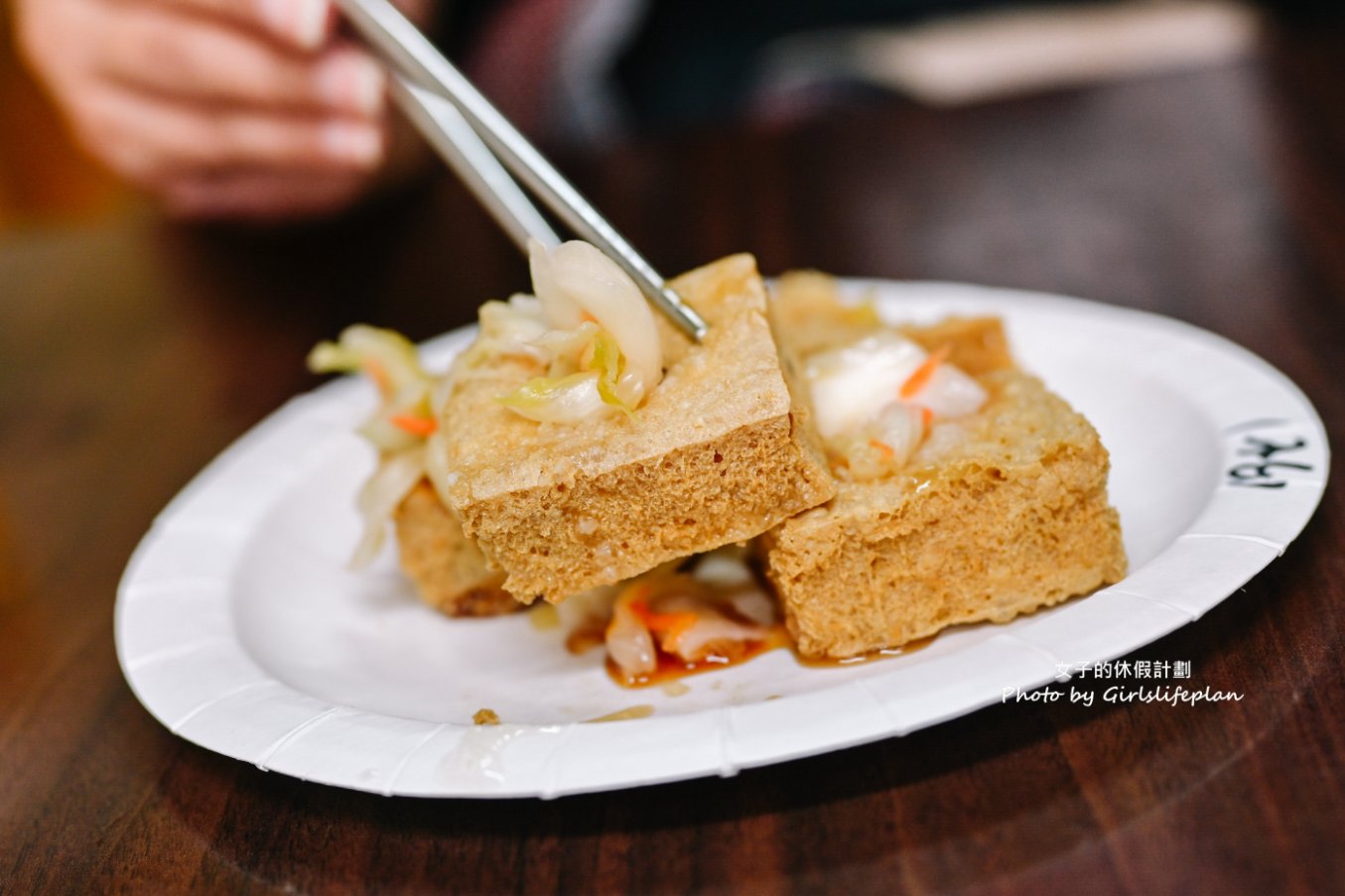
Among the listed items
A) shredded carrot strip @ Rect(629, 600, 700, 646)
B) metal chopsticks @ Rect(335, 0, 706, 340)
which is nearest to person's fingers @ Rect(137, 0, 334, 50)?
A: metal chopsticks @ Rect(335, 0, 706, 340)

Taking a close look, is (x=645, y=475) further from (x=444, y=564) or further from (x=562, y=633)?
(x=444, y=564)

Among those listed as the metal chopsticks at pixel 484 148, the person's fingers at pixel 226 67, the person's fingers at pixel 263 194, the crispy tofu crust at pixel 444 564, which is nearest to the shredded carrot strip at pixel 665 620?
the crispy tofu crust at pixel 444 564

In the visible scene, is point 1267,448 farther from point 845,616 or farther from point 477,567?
point 477,567

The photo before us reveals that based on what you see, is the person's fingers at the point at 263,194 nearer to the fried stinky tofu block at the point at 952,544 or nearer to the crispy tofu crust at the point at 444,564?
the crispy tofu crust at the point at 444,564

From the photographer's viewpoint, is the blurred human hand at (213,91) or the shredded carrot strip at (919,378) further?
the blurred human hand at (213,91)

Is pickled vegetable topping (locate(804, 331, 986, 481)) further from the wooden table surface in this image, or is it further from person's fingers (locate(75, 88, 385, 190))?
person's fingers (locate(75, 88, 385, 190))

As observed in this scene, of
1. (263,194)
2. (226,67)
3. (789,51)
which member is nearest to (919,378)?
(226,67)
